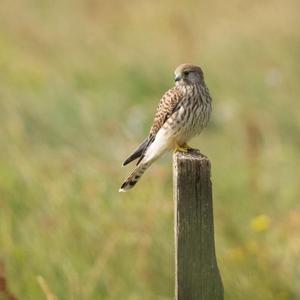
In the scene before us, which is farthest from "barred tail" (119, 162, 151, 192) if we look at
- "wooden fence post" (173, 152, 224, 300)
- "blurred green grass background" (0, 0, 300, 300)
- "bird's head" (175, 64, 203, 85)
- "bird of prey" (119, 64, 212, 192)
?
"wooden fence post" (173, 152, 224, 300)

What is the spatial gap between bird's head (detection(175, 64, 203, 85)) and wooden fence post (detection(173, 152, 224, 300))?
172 cm

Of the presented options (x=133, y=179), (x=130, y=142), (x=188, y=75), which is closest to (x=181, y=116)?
(x=188, y=75)

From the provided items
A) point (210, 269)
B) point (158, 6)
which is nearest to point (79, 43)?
point (158, 6)

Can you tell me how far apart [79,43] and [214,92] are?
242 cm

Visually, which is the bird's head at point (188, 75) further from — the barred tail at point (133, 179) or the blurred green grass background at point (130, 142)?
the blurred green grass background at point (130, 142)

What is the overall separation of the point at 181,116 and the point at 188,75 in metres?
0.20

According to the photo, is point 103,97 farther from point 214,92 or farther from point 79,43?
point 79,43

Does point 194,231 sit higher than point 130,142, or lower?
lower

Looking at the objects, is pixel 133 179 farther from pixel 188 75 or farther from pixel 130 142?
pixel 130 142

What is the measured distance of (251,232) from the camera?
716 cm

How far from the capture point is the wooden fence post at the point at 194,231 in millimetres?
3820

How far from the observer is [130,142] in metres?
7.79

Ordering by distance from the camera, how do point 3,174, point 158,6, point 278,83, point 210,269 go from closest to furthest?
point 210,269, point 3,174, point 278,83, point 158,6

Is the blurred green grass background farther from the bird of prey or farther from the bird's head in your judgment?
the bird's head
